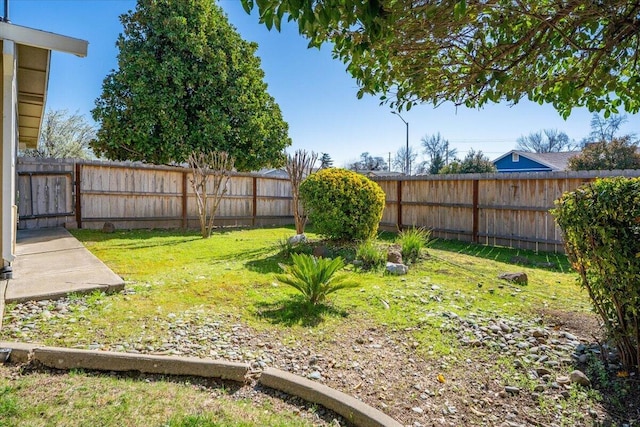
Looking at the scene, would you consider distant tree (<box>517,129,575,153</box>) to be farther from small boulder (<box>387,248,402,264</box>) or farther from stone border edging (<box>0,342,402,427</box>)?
stone border edging (<box>0,342,402,427</box>)

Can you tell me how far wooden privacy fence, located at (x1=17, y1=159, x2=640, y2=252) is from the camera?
8.31 metres

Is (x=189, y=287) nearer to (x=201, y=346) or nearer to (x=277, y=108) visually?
(x=201, y=346)

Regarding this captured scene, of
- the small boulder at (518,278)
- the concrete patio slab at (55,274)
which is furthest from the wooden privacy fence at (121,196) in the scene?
the small boulder at (518,278)

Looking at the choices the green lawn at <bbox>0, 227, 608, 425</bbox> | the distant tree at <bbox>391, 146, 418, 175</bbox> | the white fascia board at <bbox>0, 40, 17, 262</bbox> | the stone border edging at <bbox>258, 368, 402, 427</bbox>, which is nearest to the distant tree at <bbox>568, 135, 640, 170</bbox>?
the green lawn at <bbox>0, 227, 608, 425</bbox>

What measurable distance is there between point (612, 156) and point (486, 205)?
11136 millimetres

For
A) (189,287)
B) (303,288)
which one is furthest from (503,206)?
(189,287)

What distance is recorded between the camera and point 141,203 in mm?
10570

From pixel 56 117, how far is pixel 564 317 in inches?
976

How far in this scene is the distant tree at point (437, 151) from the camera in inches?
1291

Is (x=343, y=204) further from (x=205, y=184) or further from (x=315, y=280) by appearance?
(x=205, y=184)

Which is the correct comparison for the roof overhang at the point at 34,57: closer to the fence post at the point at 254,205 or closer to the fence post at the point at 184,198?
the fence post at the point at 184,198

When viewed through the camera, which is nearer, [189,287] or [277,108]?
[189,287]

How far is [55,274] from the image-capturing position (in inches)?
174

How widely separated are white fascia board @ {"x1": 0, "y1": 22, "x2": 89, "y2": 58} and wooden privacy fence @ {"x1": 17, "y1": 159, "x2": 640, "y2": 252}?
19.8ft
